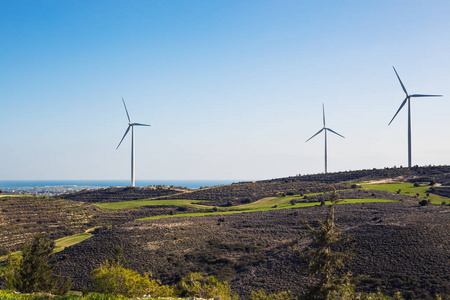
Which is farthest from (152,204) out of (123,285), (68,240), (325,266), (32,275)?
(325,266)

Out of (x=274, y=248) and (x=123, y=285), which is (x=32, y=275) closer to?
(x=123, y=285)

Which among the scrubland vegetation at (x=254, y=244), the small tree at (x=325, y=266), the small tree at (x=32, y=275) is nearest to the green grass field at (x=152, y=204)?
the scrubland vegetation at (x=254, y=244)

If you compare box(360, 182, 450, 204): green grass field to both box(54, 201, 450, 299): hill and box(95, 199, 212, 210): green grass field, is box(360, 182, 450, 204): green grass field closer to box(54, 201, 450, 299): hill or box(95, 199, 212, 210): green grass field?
box(54, 201, 450, 299): hill

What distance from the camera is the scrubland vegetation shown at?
2905 centimetres

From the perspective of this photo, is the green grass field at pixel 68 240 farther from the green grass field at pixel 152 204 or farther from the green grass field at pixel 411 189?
the green grass field at pixel 411 189

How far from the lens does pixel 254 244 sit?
48.8 m

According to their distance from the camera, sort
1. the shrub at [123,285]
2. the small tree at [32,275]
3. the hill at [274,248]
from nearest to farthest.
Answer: the shrub at [123,285]
the small tree at [32,275]
the hill at [274,248]

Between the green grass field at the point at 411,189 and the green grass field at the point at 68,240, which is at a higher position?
the green grass field at the point at 411,189

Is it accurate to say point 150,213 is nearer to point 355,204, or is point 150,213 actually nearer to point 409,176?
point 355,204

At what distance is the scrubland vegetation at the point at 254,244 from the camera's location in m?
29.0

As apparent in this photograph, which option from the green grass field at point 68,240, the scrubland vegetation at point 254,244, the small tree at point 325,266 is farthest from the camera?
the green grass field at point 68,240

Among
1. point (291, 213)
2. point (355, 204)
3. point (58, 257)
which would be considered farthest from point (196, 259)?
point (355, 204)

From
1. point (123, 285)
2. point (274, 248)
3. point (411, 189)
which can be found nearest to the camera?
point (123, 285)

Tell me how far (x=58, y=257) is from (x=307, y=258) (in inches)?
1547
